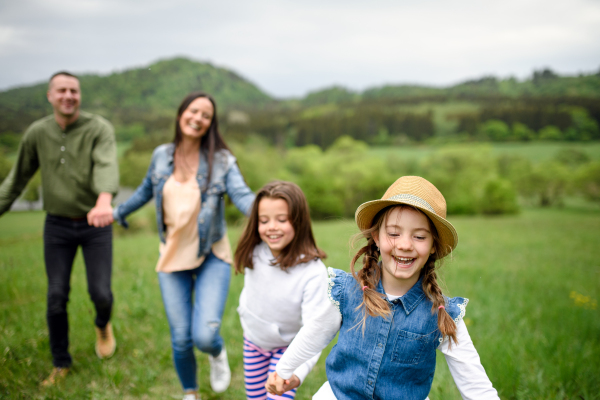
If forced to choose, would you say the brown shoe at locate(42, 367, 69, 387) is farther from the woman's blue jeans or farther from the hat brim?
the hat brim

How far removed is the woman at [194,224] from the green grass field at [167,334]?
0.74 m

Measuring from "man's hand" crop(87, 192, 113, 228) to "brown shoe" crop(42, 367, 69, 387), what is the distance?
1347 millimetres

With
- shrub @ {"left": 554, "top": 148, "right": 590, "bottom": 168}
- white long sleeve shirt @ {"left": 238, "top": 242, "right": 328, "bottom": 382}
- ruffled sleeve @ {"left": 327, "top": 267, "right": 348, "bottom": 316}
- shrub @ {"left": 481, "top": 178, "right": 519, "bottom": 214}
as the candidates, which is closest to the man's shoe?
white long sleeve shirt @ {"left": 238, "top": 242, "right": 328, "bottom": 382}

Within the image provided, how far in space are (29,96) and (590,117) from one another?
67.2 metres

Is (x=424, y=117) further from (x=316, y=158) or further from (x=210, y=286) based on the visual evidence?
(x=210, y=286)

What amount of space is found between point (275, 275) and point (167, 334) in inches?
98.0

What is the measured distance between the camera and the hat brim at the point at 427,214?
1722 millimetres

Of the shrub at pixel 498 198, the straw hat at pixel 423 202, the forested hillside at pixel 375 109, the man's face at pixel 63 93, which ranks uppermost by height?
the forested hillside at pixel 375 109

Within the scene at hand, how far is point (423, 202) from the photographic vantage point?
172 centimetres

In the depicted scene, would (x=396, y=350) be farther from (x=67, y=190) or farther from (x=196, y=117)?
(x=67, y=190)

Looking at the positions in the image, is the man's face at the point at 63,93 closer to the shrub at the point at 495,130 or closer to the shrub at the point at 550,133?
the shrub at the point at 550,133

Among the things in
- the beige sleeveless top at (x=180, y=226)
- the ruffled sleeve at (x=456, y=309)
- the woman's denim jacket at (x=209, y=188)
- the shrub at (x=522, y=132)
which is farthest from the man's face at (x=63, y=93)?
the shrub at (x=522, y=132)

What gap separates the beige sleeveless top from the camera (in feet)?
10.2

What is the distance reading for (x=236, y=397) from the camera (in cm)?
335
